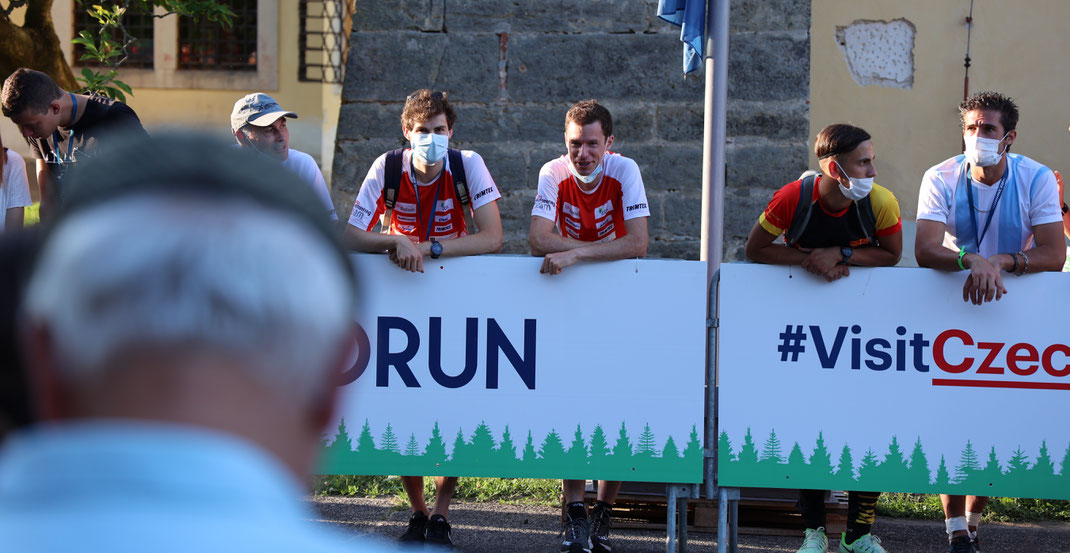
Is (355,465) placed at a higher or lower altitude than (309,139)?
lower

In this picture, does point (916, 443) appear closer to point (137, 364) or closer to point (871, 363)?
point (871, 363)

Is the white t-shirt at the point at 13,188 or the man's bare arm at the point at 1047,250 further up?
the white t-shirt at the point at 13,188

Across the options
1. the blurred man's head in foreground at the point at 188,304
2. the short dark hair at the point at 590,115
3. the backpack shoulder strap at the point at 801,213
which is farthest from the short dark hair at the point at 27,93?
the blurred man's head in foreground at the point at 188,304

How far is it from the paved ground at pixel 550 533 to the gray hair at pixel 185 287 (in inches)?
190

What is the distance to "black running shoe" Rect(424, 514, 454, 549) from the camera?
522 cm

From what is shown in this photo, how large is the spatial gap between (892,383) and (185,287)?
4.63 m

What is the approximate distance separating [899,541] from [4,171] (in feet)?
17.2

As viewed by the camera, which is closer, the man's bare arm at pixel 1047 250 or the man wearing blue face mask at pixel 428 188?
the man's bare arm at pixel 1047 250

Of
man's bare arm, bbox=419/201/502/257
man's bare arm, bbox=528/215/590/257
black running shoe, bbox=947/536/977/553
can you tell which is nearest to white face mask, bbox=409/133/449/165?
man's bare arm, bbox=419/201/502/257

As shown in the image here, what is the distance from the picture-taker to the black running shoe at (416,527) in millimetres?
5289

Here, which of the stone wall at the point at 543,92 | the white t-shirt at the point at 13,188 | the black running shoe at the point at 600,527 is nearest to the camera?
the black running shoe at the point at 600,527

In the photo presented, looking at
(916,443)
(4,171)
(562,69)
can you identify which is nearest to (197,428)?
(916,443)

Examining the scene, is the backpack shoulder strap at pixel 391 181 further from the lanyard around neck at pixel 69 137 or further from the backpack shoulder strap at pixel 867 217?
the backpack shoulder strap at pixel 867 217

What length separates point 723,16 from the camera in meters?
5.75
